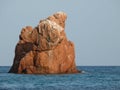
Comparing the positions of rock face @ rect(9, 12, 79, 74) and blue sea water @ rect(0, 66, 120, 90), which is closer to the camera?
blue sea water @ rect(0, 66, 120, 90)

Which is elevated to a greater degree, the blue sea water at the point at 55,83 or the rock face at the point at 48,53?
the rock face at the point at 48,53

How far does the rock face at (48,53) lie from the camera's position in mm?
99562

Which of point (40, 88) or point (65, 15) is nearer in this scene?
point (40, 88)

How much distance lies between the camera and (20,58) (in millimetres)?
106625

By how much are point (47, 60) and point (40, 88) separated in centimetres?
3179

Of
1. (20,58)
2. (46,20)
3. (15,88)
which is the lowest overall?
(15,88)

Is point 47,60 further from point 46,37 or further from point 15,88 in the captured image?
point 15,88

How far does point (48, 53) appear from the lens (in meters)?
99.8

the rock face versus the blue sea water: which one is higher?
the rock face

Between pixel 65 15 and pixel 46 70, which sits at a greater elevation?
pixel 65 15

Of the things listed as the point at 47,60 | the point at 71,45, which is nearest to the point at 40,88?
the point at 47,60

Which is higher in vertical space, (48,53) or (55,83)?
(48,53)

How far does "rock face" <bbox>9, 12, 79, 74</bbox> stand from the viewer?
9956cm

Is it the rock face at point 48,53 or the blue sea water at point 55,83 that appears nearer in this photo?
the blue sea water at point 55,83
